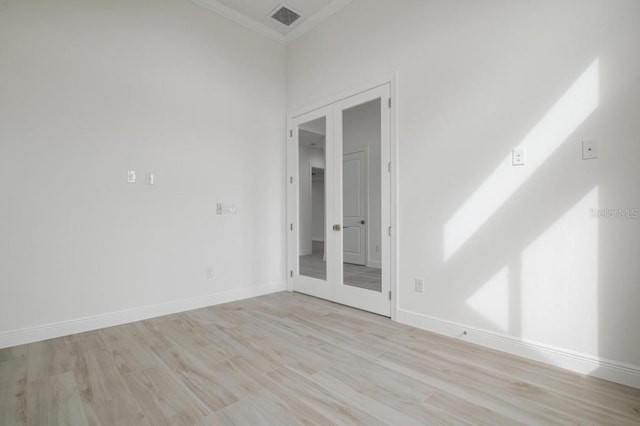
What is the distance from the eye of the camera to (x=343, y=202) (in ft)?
12.2

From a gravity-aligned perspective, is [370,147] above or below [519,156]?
above

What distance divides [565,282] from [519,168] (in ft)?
2.89

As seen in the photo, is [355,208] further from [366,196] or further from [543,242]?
[543,242]

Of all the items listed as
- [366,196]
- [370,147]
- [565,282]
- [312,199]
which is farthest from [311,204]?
[565,282]

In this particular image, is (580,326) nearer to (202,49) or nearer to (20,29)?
(202,49)

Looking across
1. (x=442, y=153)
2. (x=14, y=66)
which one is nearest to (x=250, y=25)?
(x=14, y=66)

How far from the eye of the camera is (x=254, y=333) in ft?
9.34

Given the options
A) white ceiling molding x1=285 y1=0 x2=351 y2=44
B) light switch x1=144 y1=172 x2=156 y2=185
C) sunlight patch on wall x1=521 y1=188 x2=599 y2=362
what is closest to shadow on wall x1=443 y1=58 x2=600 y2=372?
sunlight patch on wall x1=521 y1=188 x2=599 y2=362

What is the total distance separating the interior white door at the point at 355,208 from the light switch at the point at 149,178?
2.14 metres

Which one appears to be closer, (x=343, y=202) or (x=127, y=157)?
(x=127, y=157)

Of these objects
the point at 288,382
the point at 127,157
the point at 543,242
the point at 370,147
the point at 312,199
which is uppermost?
the point at 370,147

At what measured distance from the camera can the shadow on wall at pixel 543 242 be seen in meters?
2.07

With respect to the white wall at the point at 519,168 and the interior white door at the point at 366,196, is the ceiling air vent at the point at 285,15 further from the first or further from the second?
the interior white door at the point at 366,196

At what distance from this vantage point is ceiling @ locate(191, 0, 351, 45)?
3.70 meters
